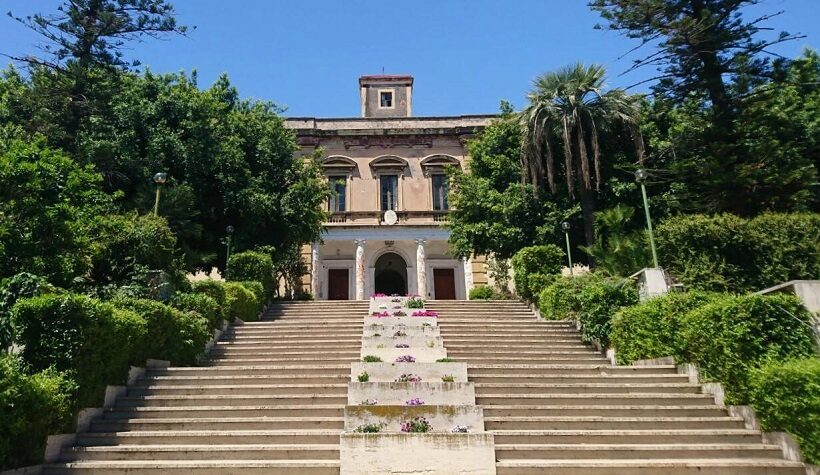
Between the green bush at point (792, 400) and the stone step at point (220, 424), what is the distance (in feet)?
19.8

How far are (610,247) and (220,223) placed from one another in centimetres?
1304

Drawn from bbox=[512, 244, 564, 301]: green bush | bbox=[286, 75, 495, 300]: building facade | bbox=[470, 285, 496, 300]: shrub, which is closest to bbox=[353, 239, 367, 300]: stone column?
bbox=[286, 75, 495, 300]: building facade

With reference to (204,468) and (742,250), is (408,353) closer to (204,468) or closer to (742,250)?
(204,468)

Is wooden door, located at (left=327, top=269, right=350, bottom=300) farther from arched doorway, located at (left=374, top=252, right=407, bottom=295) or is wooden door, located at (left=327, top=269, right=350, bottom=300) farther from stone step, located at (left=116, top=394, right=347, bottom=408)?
stone step, located at (left=116, top=394, right=347, bottom=408)

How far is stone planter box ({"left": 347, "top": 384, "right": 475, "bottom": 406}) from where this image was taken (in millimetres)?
8680

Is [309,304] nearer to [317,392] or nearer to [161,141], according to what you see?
[161,141]

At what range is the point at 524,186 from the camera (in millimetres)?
18734

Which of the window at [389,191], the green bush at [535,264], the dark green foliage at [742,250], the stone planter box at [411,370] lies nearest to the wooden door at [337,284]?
the window at [389,191]

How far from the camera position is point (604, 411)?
8633mm

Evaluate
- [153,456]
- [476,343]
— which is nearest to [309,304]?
[476,343]

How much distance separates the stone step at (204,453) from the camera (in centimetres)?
739

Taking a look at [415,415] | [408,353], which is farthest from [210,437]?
[408,353]

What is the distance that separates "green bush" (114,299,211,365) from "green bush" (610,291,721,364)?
9.00 meters

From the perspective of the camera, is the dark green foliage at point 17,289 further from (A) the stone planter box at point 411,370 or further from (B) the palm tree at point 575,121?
(B) the palm tree at point 575,121
